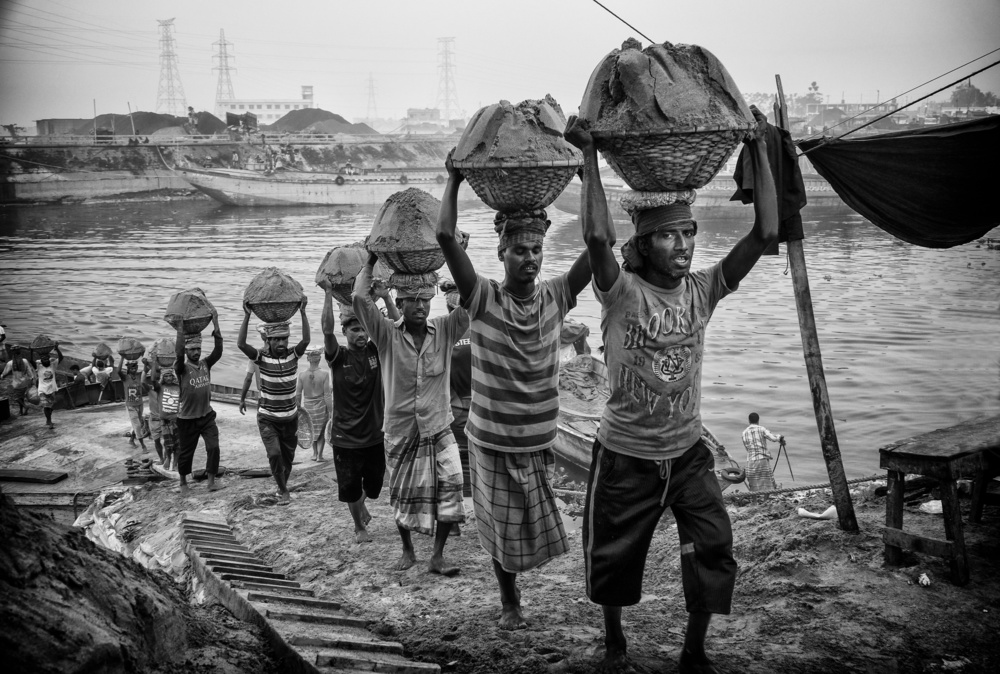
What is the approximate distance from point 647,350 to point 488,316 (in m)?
0.91

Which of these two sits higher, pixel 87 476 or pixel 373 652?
pixel 373 652

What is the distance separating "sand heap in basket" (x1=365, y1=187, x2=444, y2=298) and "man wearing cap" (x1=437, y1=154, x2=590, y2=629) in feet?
2.91

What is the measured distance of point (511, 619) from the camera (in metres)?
3.90

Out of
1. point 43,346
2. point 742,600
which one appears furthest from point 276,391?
point 43,346

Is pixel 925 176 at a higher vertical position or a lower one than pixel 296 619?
higher

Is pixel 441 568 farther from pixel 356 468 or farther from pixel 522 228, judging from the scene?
pixel 522 228

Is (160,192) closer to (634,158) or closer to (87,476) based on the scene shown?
(87,476)

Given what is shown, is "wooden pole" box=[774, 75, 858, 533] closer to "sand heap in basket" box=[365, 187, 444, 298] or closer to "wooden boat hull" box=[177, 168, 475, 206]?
"sand heap in basket" box=[365, 187, 444, 298]

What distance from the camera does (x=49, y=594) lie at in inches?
102

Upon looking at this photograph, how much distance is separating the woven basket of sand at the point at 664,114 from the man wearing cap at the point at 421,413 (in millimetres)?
1843

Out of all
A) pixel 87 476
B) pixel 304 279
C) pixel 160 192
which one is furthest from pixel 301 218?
pixel 87 476

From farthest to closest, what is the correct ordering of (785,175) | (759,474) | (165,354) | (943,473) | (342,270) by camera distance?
1. (759,474)
2. (165,354)
3. (342,270)
4. (785,175)
5. (943,473)

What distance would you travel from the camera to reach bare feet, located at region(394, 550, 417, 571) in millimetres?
4996

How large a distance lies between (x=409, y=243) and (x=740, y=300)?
2690cm
